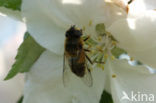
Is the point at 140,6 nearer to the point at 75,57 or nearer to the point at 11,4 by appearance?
the point at 75,57

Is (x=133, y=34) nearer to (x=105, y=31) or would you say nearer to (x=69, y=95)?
(x=105, y=31)

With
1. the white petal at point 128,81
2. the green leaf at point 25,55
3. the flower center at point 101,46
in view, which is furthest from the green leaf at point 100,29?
the green leaf at point 25,55

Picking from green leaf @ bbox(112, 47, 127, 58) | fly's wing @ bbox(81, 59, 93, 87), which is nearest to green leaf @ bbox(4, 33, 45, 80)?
fly's wing @ bbox(81, 59, 93, 87)

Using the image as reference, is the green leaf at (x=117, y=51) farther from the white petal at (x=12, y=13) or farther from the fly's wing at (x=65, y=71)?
the white petal at (x=12, y=13)

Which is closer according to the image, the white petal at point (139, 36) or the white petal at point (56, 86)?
the white petal at point (139, 36)

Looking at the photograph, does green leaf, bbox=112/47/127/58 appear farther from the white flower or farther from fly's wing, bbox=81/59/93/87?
fly's wing, bbox=81/59/93/87

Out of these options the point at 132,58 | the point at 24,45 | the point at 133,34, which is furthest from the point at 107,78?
the point at 24,45
